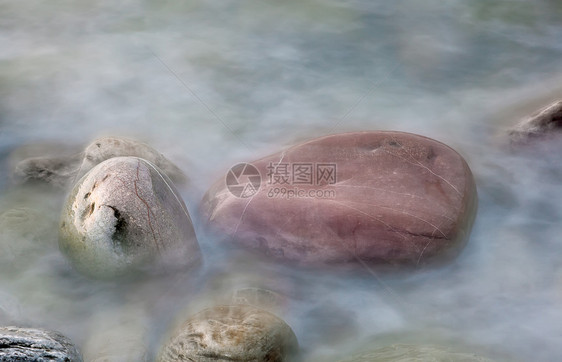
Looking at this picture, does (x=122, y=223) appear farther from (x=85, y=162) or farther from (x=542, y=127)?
(x=542, y=127)

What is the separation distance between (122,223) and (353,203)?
1.58 m

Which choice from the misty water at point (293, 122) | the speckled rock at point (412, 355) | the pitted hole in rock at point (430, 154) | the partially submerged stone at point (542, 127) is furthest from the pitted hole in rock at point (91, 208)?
the partially submerged stone at point (542, 127)

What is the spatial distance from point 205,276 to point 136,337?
2.53 feet

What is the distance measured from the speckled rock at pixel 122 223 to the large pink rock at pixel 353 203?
45 centimetres

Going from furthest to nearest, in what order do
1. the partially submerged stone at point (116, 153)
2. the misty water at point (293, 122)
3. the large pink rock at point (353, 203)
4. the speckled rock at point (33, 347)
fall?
the partially submerged stone at point (116, 153)
the large pink rock at point (353, 203)
the misty water at point (293, 122)
the speckled rock at point (33, 347)

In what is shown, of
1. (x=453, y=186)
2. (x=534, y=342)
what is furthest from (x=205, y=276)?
(x=534, y=342)

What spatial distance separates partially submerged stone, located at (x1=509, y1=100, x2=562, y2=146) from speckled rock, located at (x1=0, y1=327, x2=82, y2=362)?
427 cm

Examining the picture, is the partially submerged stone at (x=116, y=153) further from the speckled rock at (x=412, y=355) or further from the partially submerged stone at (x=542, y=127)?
the partially submerged stone at (x=542, y=127)

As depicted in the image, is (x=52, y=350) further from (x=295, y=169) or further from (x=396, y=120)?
(x=396, y=120)

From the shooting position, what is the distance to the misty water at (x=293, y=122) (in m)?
4.58

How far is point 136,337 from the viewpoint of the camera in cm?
427

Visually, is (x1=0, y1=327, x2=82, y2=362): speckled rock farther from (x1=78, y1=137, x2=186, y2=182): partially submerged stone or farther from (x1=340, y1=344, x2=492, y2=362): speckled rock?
(x1=78, y1=137, x2=186, y2=182): partially submerged stone

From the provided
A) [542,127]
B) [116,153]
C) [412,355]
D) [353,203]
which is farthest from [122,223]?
[542,127]

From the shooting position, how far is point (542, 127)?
6113 mm
